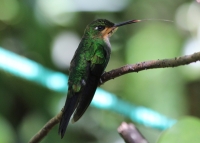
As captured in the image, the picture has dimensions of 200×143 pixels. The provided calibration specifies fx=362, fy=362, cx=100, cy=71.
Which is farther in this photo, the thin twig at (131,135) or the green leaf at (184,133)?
the thin twig at (131,135)

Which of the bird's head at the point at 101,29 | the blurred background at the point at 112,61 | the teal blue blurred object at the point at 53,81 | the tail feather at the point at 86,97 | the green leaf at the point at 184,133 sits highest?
the blurred background at the point at 112,61

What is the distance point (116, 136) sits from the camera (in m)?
1.65

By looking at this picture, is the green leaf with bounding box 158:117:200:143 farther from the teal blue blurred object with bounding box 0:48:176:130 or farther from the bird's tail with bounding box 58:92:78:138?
the teal blue blurred object with bounding box 0:48:176:130

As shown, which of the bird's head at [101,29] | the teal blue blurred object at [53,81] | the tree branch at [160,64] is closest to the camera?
the tree branch at [160,64]

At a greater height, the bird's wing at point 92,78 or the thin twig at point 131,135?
the bird's wing at point 92,78

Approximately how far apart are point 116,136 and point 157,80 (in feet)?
1.07

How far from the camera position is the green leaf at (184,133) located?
50cm

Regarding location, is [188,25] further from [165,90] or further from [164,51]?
[165,90]

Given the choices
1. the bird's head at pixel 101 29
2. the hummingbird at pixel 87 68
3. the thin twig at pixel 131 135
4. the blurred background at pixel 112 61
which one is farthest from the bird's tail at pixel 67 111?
the blurred background at pixel 112 61

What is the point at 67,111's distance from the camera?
68cm

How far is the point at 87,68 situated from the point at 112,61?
3.06 ft

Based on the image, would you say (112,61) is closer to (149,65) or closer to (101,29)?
(101,29)

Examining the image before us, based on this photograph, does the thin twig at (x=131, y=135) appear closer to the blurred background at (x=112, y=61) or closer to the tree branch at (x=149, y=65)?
the tree branch at (x=149, y=65)

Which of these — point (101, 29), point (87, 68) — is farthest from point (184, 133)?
point (101, 29)
